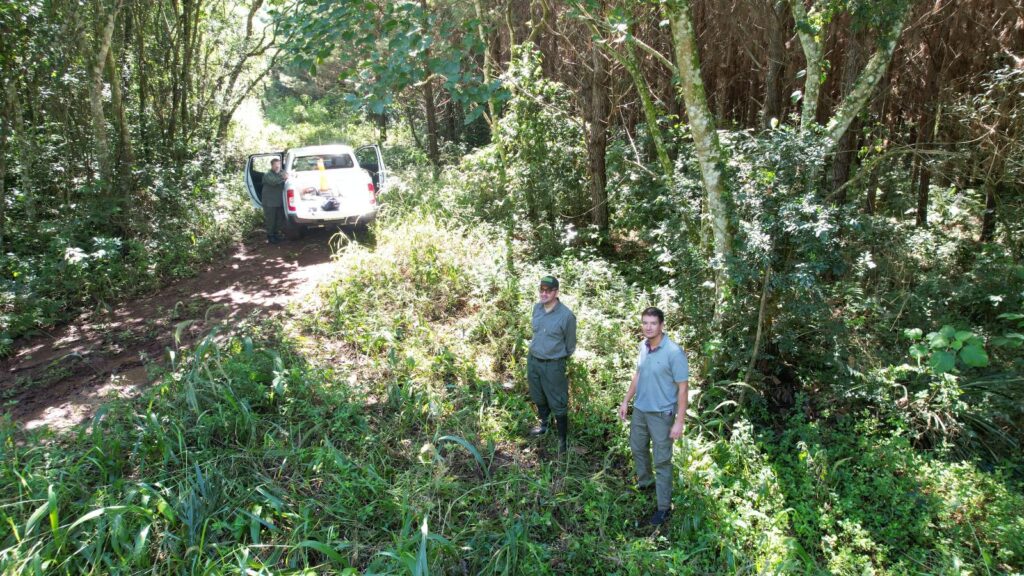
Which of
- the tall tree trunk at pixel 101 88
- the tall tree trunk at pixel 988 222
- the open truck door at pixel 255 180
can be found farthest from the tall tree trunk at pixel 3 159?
the tall tree trunk at pixel 988 222

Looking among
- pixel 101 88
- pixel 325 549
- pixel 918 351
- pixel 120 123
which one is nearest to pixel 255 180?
pixel 120 123

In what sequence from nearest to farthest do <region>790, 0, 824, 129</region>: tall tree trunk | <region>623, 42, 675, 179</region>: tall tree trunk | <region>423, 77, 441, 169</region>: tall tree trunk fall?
<region>790, 0, 824, 129</region>: tall tree trunk → <region>623, 42, 675, 179</region>: tall tree trunk → <region>423, 77, 441, 169</region>: tall tree trunk

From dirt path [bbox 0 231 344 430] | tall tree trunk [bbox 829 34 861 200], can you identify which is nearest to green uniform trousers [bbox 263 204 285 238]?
dirt path [bbox 0 231 344 430]

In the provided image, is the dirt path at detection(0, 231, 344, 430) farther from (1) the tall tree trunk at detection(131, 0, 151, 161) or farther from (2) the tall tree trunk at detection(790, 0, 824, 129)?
(2) the tall tree trunk at detection(790, 0, 824, 129)

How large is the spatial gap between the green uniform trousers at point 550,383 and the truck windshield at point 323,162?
7.03 m

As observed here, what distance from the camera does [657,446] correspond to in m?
4.09

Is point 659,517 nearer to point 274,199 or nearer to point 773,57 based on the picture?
point 773,57

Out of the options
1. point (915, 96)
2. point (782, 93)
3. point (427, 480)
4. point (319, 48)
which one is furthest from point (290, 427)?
point (915, 96)

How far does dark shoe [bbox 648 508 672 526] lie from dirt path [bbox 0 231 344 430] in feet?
14.9

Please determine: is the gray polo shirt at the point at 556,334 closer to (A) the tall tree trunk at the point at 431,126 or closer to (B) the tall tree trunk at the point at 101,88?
(B) the tall tree trunk at the point at 101,88

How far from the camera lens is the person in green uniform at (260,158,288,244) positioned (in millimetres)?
9727

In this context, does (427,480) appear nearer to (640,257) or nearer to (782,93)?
(640,257)

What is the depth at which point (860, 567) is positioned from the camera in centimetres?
372

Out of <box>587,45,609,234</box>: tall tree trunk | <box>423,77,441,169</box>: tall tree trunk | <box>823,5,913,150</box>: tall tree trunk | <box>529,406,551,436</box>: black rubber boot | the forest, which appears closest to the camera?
the forest
